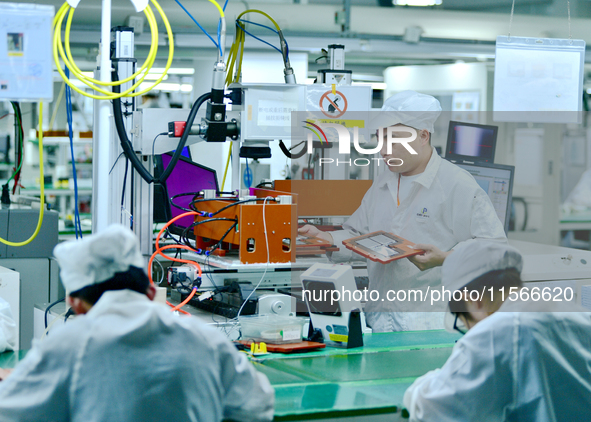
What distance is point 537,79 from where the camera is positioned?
272 cm

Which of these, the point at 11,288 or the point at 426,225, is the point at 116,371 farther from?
the point at 11,288

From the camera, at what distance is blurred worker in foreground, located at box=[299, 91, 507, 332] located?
242 cm

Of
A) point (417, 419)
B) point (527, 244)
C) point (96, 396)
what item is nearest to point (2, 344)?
point (96, 396)

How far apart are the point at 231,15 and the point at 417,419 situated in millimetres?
3898

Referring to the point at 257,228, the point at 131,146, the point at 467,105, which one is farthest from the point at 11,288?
the point at 467,105

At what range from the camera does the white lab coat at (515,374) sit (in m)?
1.37

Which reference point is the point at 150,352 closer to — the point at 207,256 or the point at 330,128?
the point at 207,256

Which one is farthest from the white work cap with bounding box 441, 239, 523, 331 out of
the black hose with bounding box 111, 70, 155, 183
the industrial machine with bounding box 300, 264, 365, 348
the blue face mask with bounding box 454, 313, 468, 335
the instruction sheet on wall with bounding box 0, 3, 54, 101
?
the instruction sheet on wall with bounding box 0, 3, 54, 101

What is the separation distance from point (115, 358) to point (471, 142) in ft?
7.71

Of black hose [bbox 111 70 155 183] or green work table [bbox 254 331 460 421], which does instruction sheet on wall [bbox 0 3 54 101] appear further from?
green work table [bbox 254 331 460 421]

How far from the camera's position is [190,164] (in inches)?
116

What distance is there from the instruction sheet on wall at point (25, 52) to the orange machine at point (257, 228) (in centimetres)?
68

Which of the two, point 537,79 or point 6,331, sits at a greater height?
point 537,79

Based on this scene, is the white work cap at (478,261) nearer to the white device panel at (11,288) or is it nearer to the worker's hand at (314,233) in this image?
the worker's hand at (314,233)
